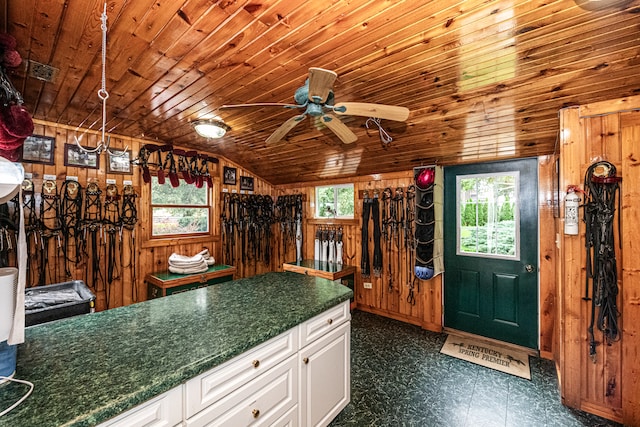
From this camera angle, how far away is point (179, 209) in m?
4.05

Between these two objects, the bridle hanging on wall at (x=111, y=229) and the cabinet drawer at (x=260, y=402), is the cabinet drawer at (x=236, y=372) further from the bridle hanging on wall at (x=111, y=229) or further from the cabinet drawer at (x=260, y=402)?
the bridle hanging on wall at (x=111, y=229)

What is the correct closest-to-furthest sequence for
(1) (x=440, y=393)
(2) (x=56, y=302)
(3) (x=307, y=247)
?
(2) (x=56, y=302) < (1) (x=440, y=393) < (3) (x=307, y=247)

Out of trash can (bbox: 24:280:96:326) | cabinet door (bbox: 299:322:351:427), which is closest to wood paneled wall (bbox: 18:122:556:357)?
trash can (bbox: 24:280:96:326)

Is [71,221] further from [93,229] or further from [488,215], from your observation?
[488,215]

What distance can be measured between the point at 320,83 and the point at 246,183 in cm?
366

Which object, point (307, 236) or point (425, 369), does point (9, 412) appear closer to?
point (425, 369)

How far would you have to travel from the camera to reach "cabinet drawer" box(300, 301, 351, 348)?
Result: 1.74 meters

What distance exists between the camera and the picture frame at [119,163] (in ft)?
11.1

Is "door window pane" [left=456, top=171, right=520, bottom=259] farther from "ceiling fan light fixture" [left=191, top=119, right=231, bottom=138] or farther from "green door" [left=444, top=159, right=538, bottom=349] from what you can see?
"ceiling fan light fixture" [left=191, top=119, right=231, bottom=138]

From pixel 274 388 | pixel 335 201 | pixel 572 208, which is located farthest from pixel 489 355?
pixel 335 201

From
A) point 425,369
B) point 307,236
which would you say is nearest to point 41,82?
point 307,236

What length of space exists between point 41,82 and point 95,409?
2.44m

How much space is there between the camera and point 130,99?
236cm

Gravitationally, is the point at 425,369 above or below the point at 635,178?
below
